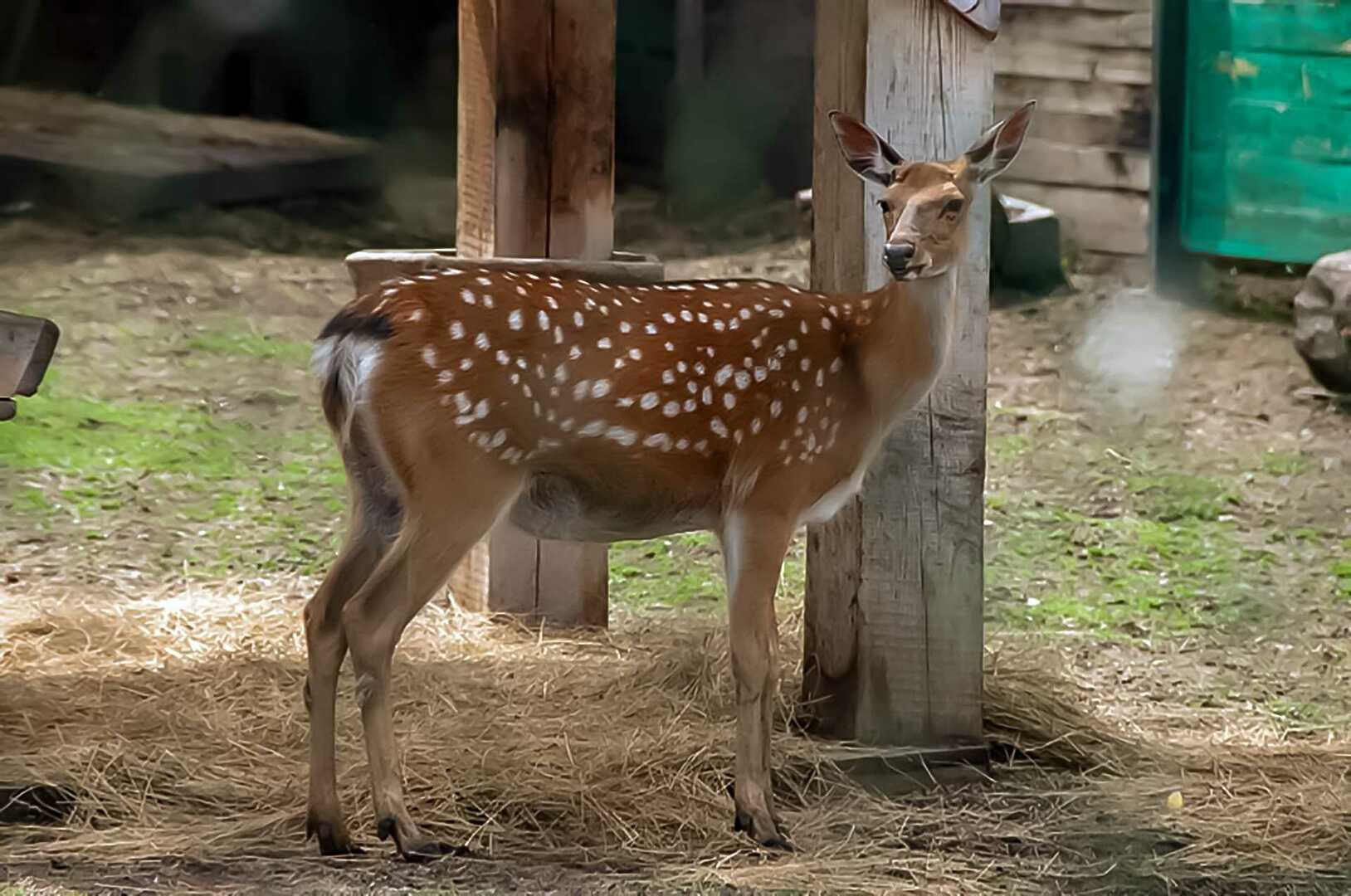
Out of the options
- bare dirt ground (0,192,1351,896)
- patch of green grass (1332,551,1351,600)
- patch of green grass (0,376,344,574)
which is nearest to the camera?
bare dirt ground (0,192,1351,896)

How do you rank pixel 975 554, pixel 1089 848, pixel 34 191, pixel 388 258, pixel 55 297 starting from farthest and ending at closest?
pixel 34 191 < pixel 55 297 < pixel 388 258 < pixel 975 554 < pixel 1089 848

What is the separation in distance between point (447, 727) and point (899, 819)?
1.24m

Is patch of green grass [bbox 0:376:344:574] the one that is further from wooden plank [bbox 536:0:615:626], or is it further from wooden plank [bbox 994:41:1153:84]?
→ wooden plank [bbox 994:41:1153:84]

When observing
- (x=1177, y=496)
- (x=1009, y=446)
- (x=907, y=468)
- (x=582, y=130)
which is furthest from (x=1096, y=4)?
(x=907, y=468)

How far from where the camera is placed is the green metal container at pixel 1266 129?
372 inches

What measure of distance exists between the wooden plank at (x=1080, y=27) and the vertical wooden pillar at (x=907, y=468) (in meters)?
4.84

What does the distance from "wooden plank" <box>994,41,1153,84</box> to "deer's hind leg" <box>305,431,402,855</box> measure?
592cm

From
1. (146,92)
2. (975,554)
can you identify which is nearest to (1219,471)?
(975,554)

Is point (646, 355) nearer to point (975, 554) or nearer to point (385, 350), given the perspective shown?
point (385, 350)

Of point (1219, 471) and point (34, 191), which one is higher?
point (34, 191)

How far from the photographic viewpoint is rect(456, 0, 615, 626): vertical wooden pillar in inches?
247

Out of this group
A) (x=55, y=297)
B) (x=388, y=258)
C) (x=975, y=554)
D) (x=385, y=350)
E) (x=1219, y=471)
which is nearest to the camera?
(x=385, y=350)

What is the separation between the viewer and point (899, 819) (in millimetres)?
4918

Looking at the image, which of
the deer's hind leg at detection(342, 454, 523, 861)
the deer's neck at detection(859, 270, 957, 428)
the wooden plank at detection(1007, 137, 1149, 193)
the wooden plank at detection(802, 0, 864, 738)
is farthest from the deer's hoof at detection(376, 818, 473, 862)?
the wooden plank at detection(1007, 137, 1149, 193)
